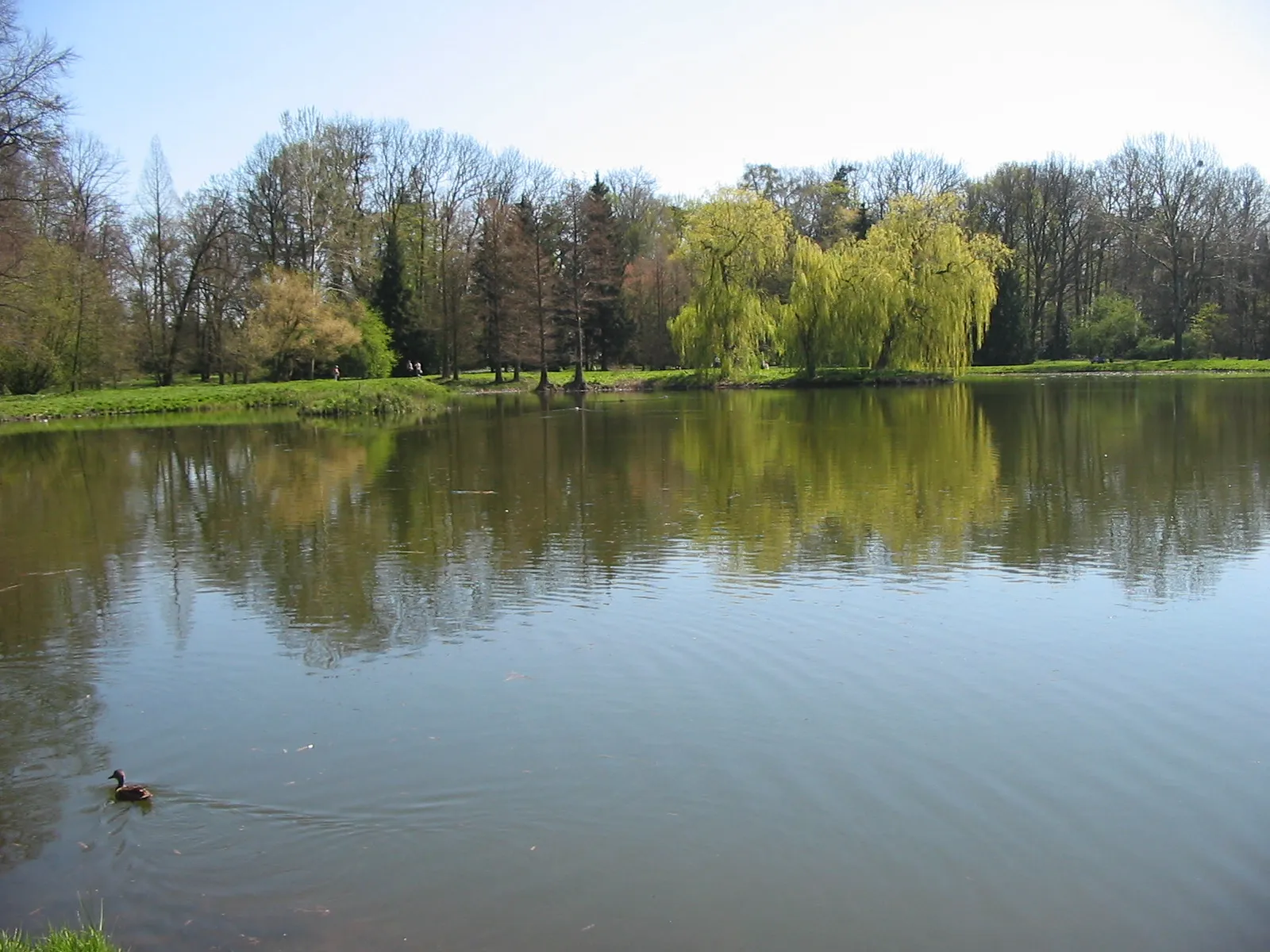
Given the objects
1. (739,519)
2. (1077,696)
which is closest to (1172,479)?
(739,519)

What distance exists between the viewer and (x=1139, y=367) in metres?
55.2

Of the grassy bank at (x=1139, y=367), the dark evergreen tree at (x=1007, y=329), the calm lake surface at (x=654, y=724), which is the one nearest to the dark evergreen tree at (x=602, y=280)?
the grassy bank at (x=1139, y=367)

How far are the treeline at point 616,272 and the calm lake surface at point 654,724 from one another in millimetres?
27037

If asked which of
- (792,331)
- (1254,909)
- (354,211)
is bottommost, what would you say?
(1254,909)

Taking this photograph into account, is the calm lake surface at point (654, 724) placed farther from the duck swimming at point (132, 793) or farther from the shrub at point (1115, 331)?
the shrub at point (1115, 331)

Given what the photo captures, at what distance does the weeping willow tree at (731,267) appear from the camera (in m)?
Result: 46.2

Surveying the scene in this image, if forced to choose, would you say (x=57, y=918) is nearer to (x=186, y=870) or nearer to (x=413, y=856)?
(x=186, y=870)

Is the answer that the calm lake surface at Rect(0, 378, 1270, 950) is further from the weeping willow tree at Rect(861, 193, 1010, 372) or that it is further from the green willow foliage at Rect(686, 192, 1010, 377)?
the green willow foliage at Rect(686, 192, 1010, 377)

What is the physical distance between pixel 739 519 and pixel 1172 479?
6747mm

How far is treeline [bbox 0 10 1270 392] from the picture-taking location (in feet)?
148

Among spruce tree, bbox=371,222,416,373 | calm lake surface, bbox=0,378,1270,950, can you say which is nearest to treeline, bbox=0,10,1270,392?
spruce tree, bbox=371,222,416,373

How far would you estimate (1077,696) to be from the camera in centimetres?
632

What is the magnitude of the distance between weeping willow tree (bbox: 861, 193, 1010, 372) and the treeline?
11 cm

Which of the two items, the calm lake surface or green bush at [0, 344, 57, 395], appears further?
green bush at [0, 344, 57, 395]
